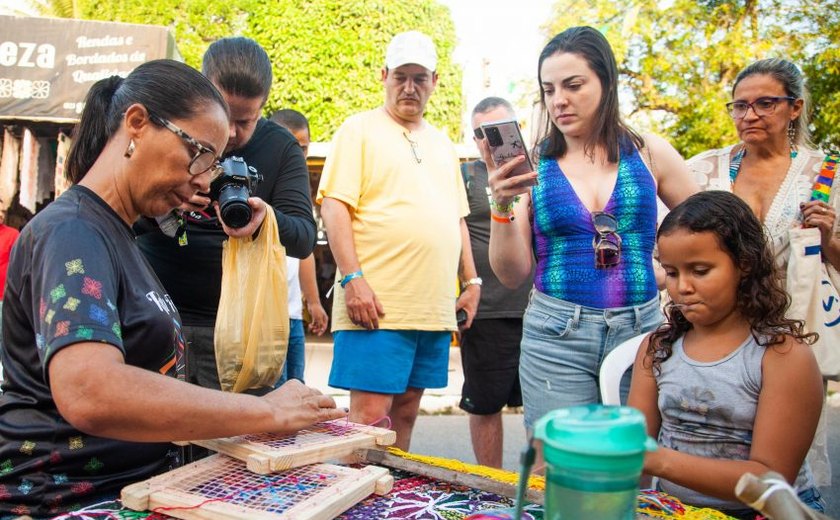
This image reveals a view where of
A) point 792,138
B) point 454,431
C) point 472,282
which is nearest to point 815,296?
point 792,138

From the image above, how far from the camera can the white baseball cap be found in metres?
3.23

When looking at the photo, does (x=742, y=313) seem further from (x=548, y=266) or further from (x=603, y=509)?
(x=603, y=509)

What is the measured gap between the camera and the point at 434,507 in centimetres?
137

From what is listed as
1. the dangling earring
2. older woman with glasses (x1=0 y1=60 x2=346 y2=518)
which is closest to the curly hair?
older woman with glasses (x1=0 y1=60 x2=346 y2=518)

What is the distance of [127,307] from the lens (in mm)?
1501

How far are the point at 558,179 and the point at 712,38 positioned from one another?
12.0 metres

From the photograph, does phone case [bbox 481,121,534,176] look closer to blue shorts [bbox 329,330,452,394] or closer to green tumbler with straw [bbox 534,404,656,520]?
blue shorts [bbox 329,330,452,394]

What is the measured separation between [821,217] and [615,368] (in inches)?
46.6

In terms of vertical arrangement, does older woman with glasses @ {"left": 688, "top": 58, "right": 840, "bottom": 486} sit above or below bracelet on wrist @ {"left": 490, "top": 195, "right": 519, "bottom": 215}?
above

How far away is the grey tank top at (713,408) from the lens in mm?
1713

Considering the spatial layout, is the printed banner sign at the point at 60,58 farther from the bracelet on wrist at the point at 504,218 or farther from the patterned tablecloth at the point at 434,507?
the patterned tablecloth at the point at 434,507

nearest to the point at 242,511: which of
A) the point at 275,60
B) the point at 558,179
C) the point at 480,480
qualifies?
the point at 480,480

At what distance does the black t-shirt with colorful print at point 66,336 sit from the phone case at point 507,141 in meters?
1.15

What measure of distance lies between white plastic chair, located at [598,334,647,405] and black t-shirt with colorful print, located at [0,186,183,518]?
132cm
